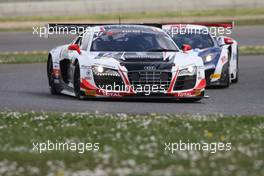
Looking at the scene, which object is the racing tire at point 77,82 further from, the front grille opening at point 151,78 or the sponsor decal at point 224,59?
the sponsor decal at point 224,59

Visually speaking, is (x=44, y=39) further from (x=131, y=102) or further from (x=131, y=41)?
(x=131, y=102)

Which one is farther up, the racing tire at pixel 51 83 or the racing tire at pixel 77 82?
the racing tire at pixel 77 82

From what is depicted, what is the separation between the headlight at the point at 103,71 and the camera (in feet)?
47.7

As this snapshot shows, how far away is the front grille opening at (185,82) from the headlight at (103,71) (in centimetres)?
93

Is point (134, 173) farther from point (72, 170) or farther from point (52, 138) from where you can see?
point (52, 138)

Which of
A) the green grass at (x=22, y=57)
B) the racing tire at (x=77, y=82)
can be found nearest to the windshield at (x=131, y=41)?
the racing tire at (x=77, y=82)

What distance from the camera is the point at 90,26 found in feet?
56.1

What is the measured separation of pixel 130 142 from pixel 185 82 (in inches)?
221

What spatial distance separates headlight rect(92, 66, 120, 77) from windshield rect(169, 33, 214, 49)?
4.71m

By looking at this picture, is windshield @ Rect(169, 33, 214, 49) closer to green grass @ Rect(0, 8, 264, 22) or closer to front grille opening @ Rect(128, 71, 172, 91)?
front grille opening @ Rect(128, 71, 172, 91)

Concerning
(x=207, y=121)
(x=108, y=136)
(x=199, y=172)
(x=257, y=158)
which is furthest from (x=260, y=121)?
(x=199, y=172)

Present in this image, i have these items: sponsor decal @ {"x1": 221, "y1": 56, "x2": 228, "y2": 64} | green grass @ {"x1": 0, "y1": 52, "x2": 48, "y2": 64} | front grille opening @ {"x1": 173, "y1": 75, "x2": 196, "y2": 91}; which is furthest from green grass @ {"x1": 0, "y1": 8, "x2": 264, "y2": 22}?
front grille opening @ {"x1": 173, "y1": 75, "x2": 196, "y2": 91}

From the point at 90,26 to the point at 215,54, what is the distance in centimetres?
267

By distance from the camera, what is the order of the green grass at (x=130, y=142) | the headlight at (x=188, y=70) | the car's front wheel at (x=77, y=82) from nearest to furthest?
the green grass at (x=130, y=142)
the headlight at (x=188, y=70)
the car's front wheel at (x=77, y=82)
